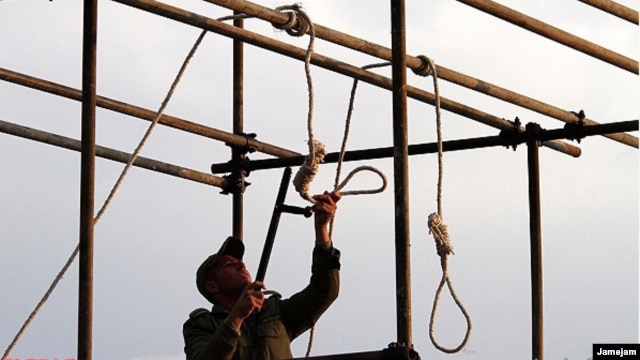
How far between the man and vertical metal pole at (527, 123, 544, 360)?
2.16m

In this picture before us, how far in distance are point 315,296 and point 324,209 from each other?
1.53ft

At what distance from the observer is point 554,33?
10203 mm

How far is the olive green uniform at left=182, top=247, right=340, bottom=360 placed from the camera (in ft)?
26.2

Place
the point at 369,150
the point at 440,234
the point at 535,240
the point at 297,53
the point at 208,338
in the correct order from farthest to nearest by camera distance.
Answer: the point at 369,150, the point at 535,240, the point at 297,53, the point at 440,234, the point at 208,338

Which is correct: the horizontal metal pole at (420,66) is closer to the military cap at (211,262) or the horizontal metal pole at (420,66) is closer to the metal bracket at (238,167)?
the military cap at (211,262)

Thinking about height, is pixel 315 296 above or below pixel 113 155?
below

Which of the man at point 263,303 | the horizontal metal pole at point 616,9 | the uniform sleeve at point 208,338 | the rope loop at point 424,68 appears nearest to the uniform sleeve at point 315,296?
the man at point 263,303

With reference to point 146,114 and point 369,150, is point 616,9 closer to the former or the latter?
point 369,150

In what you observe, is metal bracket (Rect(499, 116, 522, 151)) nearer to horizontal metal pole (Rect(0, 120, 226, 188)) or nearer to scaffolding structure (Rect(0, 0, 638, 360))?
scaffolding structure (Rect(0, 0, 638, 360))

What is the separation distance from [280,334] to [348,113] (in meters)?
1.51

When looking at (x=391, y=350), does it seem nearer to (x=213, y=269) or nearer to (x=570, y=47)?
(x=213, y=269)

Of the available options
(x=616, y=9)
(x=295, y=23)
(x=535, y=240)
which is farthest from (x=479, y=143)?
(x=295, y=23)

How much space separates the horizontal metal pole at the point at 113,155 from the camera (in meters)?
10.4

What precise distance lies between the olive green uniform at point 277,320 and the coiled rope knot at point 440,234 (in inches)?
23.6
